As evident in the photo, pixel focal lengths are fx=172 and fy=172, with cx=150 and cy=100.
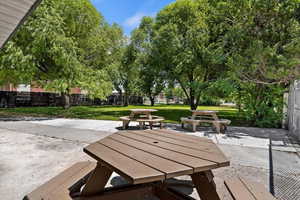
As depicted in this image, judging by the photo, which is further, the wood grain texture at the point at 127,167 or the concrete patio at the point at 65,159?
the concrete patio at the point at 65,159

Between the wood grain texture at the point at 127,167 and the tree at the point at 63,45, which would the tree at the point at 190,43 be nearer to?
the tree at the point at 63,45

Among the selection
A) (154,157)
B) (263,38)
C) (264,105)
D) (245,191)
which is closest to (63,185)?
(154,157)

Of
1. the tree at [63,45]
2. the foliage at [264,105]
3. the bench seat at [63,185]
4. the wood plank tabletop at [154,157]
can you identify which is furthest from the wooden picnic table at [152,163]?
the tree at [63,45]

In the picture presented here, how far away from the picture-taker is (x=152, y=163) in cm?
141

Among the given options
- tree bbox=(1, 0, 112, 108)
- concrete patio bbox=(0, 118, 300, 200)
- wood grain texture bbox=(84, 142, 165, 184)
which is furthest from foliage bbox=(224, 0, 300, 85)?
tree bbox=(1, 0, 112, 108)

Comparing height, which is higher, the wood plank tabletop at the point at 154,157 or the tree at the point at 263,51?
the tree at the point at 263,51

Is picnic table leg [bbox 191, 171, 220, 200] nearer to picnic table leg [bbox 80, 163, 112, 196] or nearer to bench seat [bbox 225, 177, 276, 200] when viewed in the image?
bench seat [bbox 225, 177, 276, 200]

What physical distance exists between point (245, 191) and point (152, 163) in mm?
1101

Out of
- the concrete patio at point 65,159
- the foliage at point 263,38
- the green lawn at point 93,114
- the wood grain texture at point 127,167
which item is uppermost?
the foliage at point 263,38

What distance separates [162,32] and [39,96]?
15.3 metres

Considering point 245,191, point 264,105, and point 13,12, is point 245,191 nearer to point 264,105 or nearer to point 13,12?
point 13,12

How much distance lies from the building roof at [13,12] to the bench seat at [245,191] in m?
3.01

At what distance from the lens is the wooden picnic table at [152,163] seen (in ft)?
4.22

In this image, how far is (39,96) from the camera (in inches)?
736
